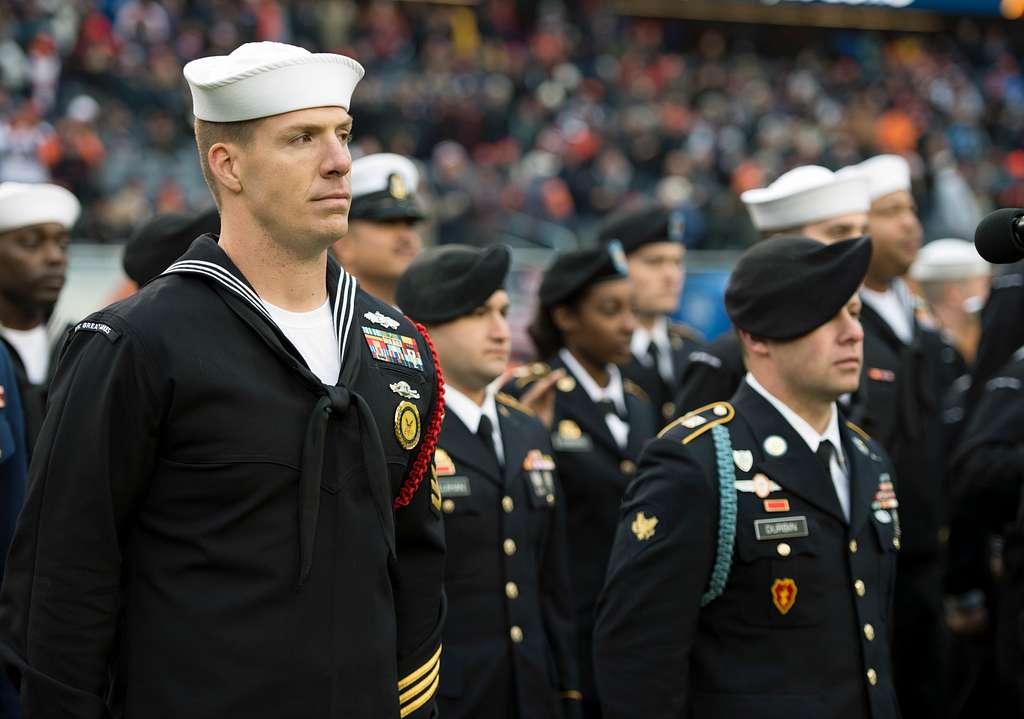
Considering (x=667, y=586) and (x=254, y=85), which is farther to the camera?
(x=667, y=586)

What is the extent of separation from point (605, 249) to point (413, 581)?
3092 mm

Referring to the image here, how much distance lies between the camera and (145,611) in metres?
2.68

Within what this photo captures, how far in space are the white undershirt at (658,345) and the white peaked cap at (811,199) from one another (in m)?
1.49

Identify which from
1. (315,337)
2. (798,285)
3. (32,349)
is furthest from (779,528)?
(32,349)

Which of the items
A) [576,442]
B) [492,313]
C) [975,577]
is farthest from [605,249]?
[975,577]

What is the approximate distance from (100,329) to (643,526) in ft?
5.06

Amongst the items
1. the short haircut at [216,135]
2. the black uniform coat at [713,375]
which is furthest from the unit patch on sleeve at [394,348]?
the black uniform coat at [713,375]

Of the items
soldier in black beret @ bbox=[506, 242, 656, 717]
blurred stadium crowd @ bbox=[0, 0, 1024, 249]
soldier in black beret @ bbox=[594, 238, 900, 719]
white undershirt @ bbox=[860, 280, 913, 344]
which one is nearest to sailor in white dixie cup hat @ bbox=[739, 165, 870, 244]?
white undershirt @ bbox=[860, 280, 913, 344]

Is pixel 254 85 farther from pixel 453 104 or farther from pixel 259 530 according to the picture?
pixel 453 104

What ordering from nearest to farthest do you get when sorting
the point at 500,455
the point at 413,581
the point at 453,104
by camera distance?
the point at 413,581, the point at 500,455, the point at 453,104

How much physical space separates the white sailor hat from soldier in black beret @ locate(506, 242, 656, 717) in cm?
67

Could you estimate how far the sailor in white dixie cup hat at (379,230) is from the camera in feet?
19.2

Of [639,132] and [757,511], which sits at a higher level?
[639,132]

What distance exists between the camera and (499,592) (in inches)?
170
